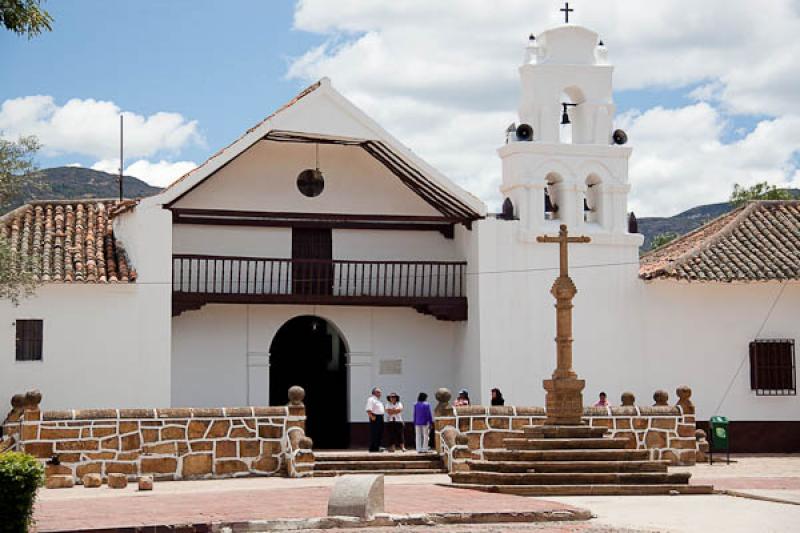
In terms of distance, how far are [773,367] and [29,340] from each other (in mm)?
14298

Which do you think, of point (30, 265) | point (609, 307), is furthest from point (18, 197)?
point (609, 307)

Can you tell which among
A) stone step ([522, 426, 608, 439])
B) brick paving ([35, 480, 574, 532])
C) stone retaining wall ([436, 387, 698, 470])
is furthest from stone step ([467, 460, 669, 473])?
stone retaining wall ([436, 387, 698, 470])

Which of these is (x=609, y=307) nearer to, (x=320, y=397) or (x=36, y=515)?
(x=320, y=397)

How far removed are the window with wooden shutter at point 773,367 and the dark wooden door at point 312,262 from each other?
337 inches

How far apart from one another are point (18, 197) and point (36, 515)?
479cm

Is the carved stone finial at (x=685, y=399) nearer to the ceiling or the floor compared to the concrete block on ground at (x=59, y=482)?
nearer to the ceiling

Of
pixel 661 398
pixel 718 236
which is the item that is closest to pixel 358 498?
pixel 661 398

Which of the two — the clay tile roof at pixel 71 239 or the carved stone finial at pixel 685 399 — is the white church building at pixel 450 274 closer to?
the clay tile roof at pixel 71 239

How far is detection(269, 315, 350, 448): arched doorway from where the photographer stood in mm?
26359

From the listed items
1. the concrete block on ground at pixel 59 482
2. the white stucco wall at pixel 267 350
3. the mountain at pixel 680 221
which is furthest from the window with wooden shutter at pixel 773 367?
the mountain at pixel 680 221

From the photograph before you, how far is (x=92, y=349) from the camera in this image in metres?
23.4

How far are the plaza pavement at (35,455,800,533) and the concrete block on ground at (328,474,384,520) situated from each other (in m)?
0.34

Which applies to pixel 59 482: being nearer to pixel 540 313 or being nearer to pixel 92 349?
pixel 92 349

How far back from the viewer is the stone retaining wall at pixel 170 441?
767 inches
